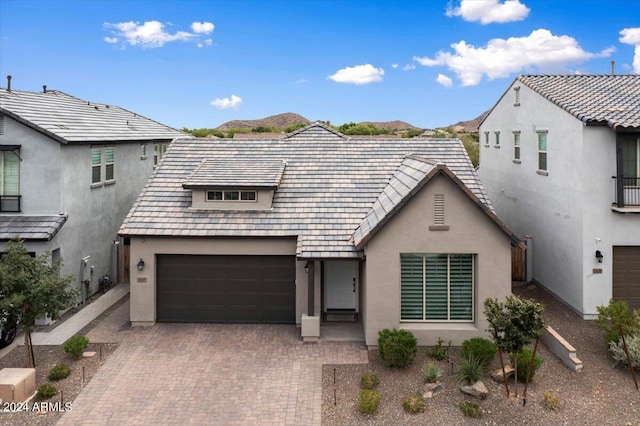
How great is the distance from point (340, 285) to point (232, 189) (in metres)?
4.85

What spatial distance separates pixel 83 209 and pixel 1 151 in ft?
10.8

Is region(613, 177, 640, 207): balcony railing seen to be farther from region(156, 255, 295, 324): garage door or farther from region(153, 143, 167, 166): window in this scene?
region(153, 143, 167, 166): window

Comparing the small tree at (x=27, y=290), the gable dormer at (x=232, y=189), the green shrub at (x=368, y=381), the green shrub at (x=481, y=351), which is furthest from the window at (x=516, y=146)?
the small tree at (x=27, y=290)

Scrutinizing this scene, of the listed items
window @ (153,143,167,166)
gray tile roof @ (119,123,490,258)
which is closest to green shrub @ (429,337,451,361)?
gray tile roof @ (119,123,490,258)

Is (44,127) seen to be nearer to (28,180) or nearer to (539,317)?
(28,180)

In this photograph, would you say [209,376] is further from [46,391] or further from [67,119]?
[67,119]

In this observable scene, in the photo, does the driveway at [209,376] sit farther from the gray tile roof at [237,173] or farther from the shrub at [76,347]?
the gray tile roof at [237,173]

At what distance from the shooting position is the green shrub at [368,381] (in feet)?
37.9

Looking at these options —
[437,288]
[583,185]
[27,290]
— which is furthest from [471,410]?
[27,290]

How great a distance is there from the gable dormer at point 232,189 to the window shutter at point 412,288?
5164mm

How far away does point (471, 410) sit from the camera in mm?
10422

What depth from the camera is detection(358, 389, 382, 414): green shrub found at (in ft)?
34.3

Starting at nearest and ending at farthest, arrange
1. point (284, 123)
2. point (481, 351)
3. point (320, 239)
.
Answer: point (481, 351)
point (320, 239)
point (284, 123)

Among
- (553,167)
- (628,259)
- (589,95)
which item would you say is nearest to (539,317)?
(628,259)
